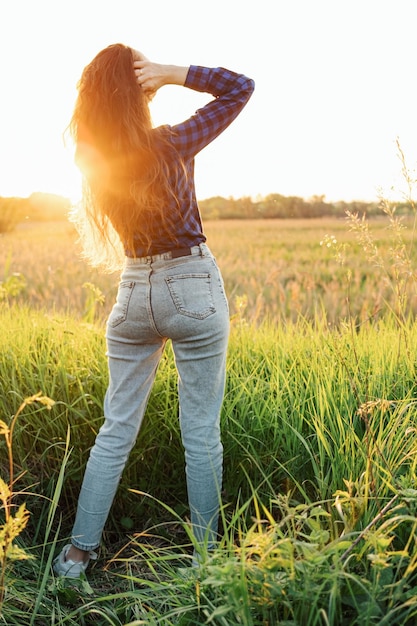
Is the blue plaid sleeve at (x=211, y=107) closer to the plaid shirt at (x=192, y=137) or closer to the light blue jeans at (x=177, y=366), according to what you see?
the plaid shirt at (x=192, y=137)

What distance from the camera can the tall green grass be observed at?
1.49 meters

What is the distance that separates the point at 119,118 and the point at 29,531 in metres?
1.66

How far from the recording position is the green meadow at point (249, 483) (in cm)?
148

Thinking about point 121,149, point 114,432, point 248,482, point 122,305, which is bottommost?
point 248,482

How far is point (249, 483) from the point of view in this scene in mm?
2266

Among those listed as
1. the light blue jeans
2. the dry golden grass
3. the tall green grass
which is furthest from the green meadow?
the dry golden grass

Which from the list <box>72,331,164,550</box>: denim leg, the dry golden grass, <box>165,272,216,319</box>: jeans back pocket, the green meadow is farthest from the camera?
the dry golden grass

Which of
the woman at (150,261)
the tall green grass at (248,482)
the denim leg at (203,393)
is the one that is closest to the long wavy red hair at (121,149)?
the woman at (150,261)

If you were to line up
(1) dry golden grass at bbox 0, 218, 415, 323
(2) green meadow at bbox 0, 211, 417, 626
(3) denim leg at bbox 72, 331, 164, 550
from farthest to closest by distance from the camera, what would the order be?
(1) dry golden grass at bbox 0, 218, 415, 323 → (3) denim leg at bbox 72, 331, 164, 550 → (2) green meadow at bbox 0, 211, 417, 626

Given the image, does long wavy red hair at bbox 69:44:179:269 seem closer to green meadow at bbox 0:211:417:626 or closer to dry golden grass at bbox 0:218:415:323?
green meadow at bbox 0:211:417:626

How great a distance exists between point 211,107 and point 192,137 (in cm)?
18

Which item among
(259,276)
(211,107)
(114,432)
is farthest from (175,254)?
(259,276)

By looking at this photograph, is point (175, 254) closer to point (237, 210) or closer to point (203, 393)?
point (203, 393)

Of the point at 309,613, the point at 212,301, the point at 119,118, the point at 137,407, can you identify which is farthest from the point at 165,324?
the point at 309,613
